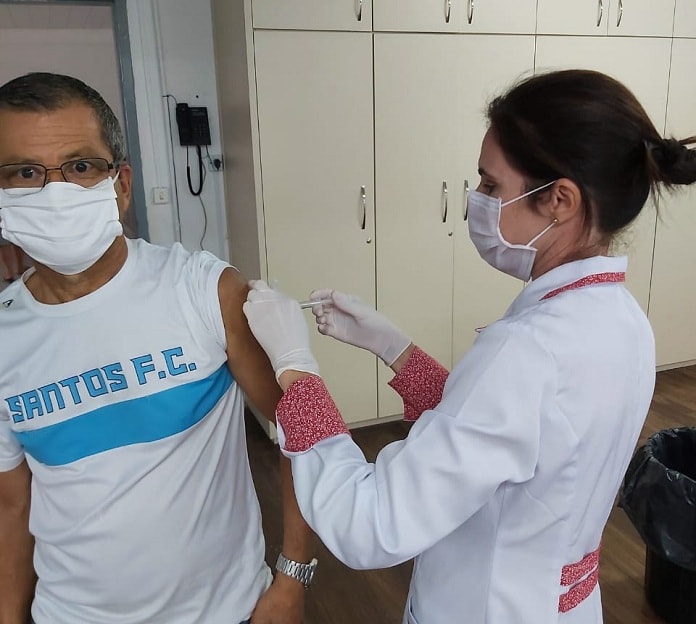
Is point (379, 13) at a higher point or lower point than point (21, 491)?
higher

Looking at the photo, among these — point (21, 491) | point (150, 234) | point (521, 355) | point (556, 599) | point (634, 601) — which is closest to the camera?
point (521, 355)

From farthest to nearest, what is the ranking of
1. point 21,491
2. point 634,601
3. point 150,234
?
point 150,234 < point 634,601 < point 21,491

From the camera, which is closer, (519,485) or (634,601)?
(519,485)

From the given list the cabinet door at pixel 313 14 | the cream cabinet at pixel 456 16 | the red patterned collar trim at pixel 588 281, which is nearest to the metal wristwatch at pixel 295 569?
the red patterned collar trim at pixel 588 281

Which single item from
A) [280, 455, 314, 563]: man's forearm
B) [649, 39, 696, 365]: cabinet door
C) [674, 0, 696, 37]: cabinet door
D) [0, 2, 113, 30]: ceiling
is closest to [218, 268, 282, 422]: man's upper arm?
[280, 455, 314, 563]: man's forearm

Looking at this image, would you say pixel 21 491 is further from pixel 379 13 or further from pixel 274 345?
pixel 379 13

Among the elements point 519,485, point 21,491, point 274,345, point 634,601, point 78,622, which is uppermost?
point 274,345

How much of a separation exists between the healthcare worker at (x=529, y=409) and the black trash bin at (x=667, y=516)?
0.93 m

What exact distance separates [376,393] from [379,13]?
1.78 m

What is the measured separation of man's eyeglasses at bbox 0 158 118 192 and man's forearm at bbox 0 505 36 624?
523 mm

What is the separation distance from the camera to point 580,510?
0.88 meters

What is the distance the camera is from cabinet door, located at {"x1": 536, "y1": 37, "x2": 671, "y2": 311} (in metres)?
3.21

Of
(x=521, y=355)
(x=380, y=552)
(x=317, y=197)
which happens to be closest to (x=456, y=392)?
(x=521, y=355)

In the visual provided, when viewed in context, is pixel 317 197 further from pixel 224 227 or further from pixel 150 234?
pixel 150 234
